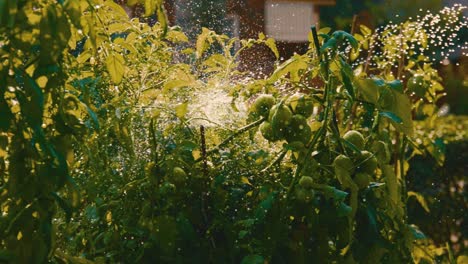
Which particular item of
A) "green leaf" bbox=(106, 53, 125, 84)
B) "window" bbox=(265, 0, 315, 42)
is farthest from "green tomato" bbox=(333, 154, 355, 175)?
"window" bbox=(265, 0, 315, 42)

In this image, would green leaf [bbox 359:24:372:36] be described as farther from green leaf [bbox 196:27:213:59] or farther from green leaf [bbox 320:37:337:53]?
green leaf [bbox 320:37:337:53]

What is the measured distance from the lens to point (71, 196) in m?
1.24

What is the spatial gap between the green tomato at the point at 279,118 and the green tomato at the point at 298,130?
0.01 m

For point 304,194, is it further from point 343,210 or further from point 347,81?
point 347,81

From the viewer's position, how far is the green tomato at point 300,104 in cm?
152

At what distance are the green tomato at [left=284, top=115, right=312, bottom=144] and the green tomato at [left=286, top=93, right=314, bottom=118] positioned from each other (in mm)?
32

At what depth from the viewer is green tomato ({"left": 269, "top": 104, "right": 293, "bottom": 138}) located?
4.74 feet

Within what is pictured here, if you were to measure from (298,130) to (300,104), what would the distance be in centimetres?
6

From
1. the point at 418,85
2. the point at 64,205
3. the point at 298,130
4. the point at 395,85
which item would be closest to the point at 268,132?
the point at 298,130

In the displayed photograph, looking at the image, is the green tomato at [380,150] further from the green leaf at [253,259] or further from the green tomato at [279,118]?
the green leaf at [253,259]

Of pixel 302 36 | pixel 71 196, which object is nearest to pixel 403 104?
pixel 71 196

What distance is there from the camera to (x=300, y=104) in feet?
4.99

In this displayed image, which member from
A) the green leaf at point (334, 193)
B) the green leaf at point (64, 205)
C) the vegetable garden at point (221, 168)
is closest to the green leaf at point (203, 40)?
the vegetable garden at point (221, 168)

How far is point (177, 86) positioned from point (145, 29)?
25 cm
